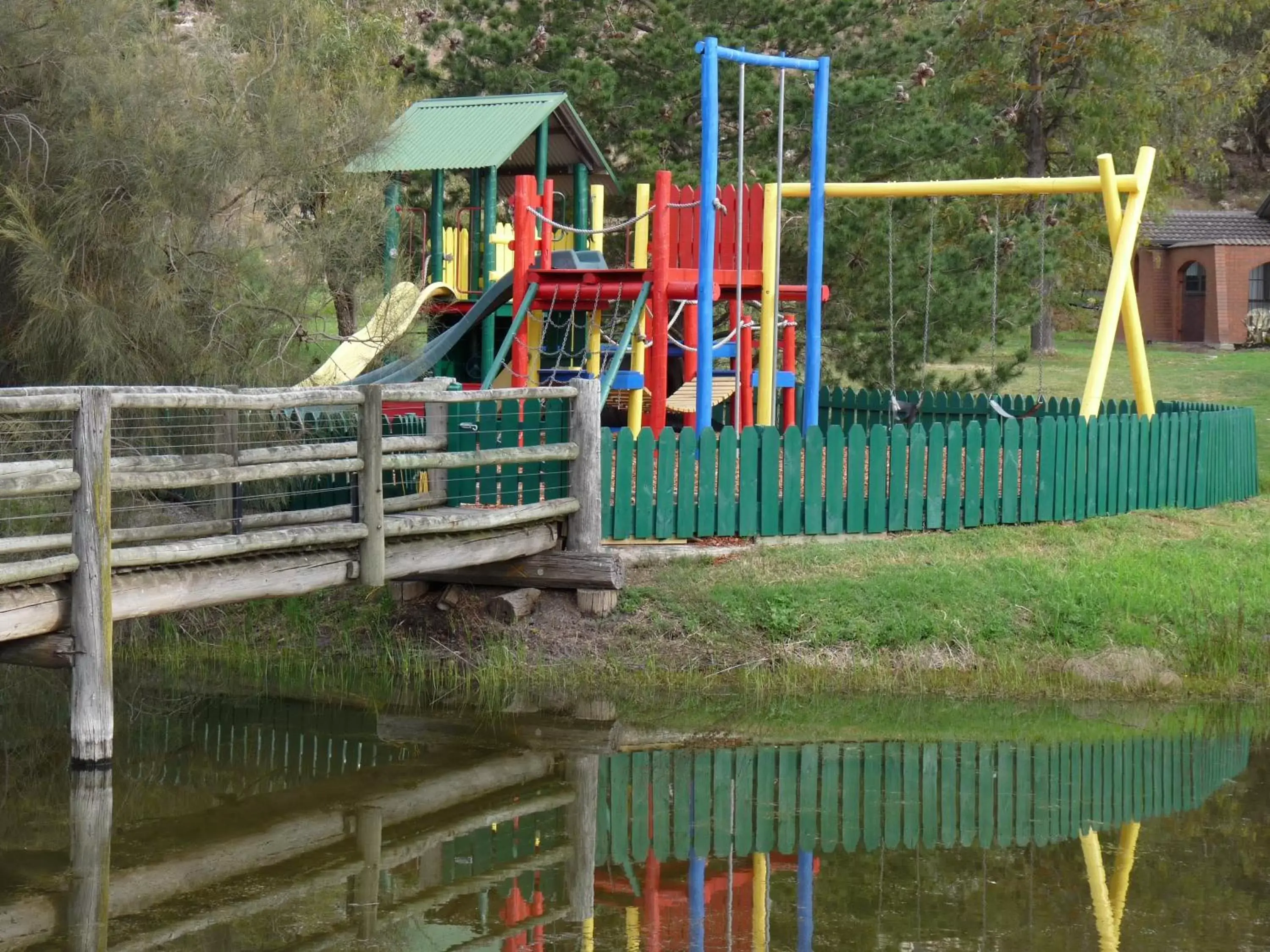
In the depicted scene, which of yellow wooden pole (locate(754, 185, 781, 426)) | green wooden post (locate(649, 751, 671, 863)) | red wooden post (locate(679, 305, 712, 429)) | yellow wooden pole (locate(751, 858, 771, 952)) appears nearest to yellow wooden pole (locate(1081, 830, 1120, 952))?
yellow wooden pole (locate(751, 858, 771, 952))

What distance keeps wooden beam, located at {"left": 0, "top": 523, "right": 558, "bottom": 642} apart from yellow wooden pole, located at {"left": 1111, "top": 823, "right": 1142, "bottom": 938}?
445 cm

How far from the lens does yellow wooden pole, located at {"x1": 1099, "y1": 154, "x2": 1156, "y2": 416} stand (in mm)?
14711

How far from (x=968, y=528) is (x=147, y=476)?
6.76m

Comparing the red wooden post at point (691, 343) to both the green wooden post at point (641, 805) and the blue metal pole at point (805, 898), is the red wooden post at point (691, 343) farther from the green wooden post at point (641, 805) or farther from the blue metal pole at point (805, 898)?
the blue metal pole at point (805, 898)

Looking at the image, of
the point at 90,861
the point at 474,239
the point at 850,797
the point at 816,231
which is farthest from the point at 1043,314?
the point at 90,861

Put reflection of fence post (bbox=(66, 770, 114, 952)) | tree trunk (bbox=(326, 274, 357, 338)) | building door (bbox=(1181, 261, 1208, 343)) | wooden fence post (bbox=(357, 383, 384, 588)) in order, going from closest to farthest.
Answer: reflection of fence post (bbox=(66, 770, 114, 952)), wooden fence post (bbox=(357, 383, 384, 588)), tree trunk (bbox=(326, 274, 357, 338)), building door (bbox=(1181, 261, 1208, 343))

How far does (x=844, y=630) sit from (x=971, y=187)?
210 inches

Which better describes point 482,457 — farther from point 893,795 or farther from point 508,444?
point 893,795

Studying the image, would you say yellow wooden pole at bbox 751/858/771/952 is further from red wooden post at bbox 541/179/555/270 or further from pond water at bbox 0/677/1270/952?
red wooden post at bbox 541/179/555/270

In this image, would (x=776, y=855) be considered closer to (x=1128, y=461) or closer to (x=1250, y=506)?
(x=1128, y=461)

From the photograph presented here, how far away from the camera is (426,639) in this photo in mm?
11234

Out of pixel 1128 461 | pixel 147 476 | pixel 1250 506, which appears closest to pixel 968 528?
pixel 1128 461

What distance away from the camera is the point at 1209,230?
38.2 m

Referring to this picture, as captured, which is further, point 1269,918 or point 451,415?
point 451,415
